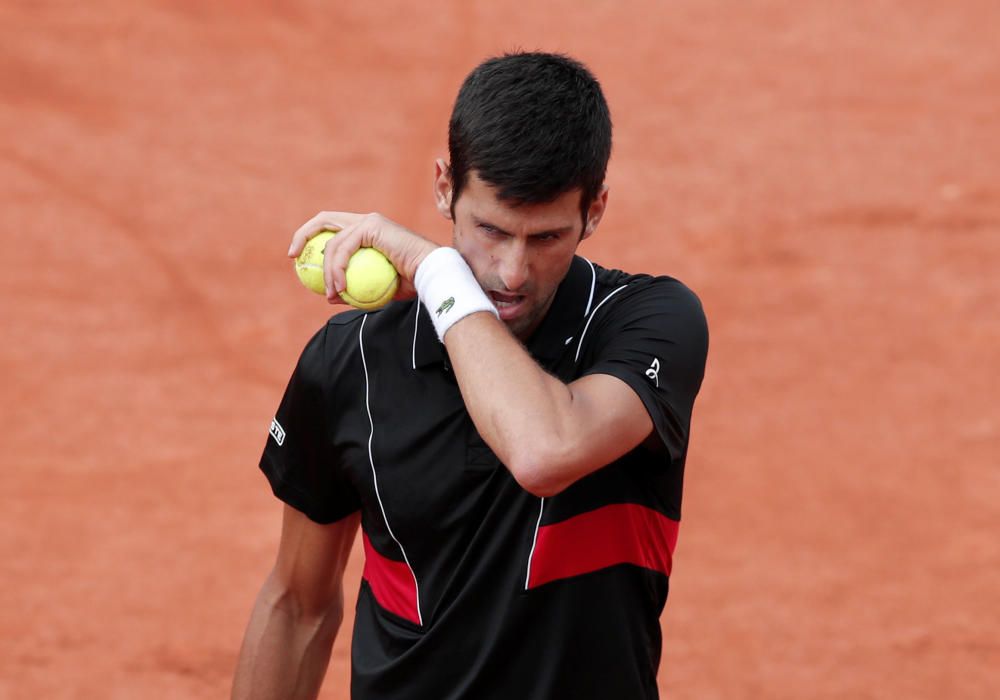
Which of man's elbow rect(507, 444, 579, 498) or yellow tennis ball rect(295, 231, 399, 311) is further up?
yellow tennis ball rect(295, 231, 399, 311)

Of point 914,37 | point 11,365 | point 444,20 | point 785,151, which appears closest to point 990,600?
point 785,151

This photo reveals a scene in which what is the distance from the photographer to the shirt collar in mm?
3738

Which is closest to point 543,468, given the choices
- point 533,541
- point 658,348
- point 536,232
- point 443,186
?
point 533,541

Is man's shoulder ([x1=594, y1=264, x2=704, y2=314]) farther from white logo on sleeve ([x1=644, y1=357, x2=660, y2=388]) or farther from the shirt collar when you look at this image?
white logo on sleeve ([x1=644, y1=357, x2=660, y2=388])

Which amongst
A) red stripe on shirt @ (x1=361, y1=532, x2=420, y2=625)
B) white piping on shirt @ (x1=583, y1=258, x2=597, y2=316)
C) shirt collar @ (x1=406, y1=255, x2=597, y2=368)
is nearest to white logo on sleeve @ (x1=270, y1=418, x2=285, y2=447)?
red stripe on shirt @ (x1=361, y1=532, x2=420, y2=625)

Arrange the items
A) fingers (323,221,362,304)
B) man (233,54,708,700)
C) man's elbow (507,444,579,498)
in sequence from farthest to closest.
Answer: fingers (323,221,362,304) < man (233,54,708,700) < man's elbow (507,444,579,498)

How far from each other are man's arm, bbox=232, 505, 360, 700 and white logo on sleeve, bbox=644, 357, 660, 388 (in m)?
1.00

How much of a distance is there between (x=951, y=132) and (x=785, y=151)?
4.56ft

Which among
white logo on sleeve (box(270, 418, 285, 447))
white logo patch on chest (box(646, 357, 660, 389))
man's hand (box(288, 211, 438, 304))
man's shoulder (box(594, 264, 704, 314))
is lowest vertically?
white logo on sleeve (box(270, 418, 285, 447))

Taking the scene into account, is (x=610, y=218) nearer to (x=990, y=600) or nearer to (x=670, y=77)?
(x=670, y=77)

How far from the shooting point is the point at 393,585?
3.79 meters

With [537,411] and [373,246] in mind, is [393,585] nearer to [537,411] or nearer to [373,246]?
[537,411]

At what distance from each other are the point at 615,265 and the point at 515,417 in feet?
24.4

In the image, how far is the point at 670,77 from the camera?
13.3m
